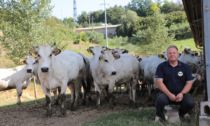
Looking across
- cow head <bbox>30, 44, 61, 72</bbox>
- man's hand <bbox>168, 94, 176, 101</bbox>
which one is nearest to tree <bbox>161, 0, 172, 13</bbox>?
cow head <bbox>30, 44, 61, 72</bbox>

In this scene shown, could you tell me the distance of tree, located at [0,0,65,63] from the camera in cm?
1443

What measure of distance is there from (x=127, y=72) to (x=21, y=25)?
8306 millimetres

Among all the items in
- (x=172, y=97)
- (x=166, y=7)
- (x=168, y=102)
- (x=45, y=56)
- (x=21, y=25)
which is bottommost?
(x=168, y=102)

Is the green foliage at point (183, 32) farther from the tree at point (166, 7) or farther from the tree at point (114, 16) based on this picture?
the tree at point (114, 16)

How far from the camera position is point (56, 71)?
800cm

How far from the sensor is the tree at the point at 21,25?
14.4 metres

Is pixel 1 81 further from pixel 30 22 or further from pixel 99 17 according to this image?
pixel 99 17

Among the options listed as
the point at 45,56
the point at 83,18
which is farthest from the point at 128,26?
the point at 83,18

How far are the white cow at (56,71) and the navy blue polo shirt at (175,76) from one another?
11.5 feet

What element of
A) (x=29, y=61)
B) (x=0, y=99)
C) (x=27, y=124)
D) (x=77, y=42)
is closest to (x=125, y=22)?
(x=77, y=42)

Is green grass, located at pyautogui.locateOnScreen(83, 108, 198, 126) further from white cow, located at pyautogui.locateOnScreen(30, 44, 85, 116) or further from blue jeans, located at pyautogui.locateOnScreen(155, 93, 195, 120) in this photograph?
white cow, located at pyautogui.locateOnScreen(30, 44, 85, 116)

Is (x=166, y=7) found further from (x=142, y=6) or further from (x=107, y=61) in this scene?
(x=107, y=61)

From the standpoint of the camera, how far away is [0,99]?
1634 centimetres

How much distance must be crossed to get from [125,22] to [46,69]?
54.6 meters
